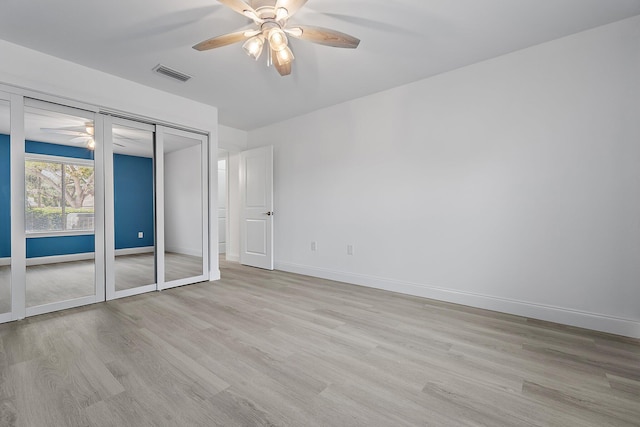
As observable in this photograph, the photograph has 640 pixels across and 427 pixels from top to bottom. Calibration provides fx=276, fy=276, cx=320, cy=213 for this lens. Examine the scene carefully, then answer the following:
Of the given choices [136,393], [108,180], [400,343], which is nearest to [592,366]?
[400,343]

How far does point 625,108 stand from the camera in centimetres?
225

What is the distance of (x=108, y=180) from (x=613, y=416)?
4.43m

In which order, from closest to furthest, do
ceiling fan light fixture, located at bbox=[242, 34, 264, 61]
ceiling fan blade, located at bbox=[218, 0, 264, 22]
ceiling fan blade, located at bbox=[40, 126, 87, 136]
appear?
ceiling fan blade, located at bbox=[218, 0, 264, 22] < ceiling fan light fixture, located at bbox=[242, 34, 264, 61] < ceiling fan blade, located at bbox=[40, 126, 87, 136]

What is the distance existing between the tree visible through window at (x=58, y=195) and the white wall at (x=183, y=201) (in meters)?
0.79

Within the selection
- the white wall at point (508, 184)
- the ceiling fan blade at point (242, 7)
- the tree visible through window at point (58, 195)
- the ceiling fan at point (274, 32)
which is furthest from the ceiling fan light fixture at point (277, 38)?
the tree visible through window at point (58, 195)

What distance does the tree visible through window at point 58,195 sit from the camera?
8.77ft

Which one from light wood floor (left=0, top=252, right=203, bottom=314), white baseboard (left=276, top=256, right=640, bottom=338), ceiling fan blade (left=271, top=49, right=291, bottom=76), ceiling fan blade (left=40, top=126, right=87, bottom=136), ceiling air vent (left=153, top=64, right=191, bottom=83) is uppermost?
ceiling air vent (left=153, top=64, right=191, bottom=83)

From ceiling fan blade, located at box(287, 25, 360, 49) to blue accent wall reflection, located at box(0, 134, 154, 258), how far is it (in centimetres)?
252

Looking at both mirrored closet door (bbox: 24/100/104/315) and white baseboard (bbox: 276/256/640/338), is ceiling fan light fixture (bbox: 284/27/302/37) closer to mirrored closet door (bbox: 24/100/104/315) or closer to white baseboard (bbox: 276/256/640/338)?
mirrored closet door (bbox: 24/100/104/315)

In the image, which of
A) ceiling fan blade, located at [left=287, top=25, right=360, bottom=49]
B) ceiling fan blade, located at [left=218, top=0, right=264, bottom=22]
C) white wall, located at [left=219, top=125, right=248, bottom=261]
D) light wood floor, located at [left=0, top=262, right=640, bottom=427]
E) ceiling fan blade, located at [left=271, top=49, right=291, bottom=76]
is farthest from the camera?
white wall, located at [left=219, top=125, right=248, bottom=261]

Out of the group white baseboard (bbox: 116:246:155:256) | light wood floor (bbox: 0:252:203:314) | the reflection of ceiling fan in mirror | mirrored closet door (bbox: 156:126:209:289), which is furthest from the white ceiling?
light wood floor (bbox: 0:252:203:314)

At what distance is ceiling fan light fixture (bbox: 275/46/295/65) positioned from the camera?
222 centimetres

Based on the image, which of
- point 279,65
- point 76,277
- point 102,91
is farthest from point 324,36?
point 76,277

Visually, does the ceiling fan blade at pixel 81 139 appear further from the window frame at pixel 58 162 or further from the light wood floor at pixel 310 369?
the light wood floor at pixel 310 369
